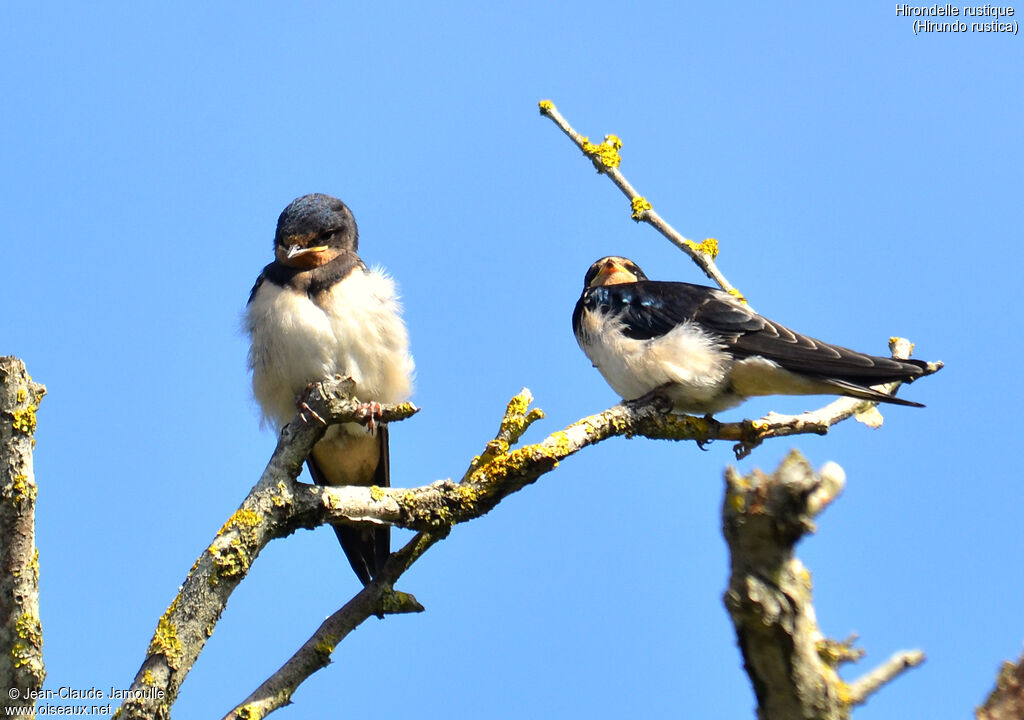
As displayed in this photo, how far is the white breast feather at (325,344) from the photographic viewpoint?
19.7 ft

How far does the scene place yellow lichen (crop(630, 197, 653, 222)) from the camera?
614cm

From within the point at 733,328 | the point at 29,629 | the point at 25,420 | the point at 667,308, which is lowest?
the point at 29,629

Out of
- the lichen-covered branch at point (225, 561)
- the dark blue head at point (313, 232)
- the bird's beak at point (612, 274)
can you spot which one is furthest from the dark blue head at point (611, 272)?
the lichen-covered branch at point (225, 561)

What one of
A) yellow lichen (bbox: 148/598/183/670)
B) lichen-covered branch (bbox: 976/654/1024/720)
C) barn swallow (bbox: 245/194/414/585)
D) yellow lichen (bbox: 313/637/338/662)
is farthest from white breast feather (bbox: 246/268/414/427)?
lichen-covered branch (bbox: 976/654/1024/720)

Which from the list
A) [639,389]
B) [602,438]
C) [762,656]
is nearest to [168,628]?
[602,438]

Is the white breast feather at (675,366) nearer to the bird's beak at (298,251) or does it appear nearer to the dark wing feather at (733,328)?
the dark wing feather at (733,328)

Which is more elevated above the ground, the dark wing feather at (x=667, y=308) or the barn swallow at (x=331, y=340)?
the dark wing feather at (x=667, y=308)

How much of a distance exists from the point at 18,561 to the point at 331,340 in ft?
8.48

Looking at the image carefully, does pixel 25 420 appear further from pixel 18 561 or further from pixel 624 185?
pixel 624 185

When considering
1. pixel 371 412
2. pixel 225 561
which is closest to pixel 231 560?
pixel 225 561

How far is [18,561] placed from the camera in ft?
11.9

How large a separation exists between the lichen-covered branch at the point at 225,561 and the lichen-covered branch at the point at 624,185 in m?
2.11

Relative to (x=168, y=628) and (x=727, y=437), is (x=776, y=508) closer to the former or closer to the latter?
(x=168, y=628)

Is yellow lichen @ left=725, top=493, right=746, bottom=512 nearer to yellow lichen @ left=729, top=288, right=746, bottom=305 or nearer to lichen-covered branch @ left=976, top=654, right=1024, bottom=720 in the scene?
lichen-covered branch @ left=976, top=654, right=1024, bottom=720
